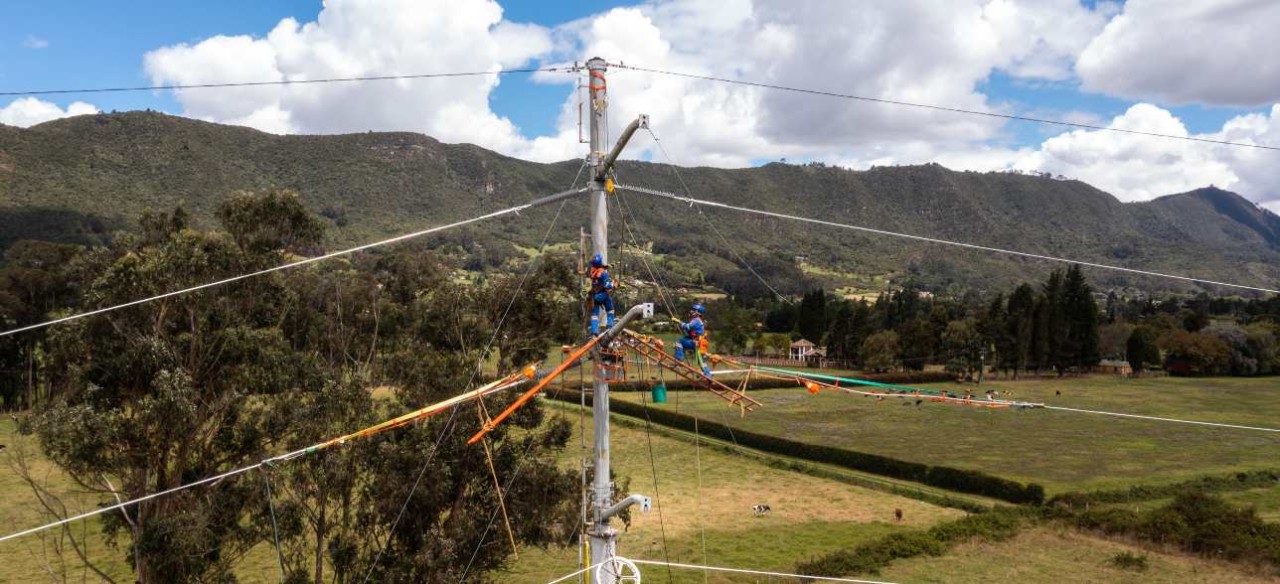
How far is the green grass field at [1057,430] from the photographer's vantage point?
38.5 meters

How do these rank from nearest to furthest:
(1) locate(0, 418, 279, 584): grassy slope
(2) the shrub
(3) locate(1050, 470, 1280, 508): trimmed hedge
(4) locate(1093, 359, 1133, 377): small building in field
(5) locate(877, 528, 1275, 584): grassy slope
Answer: (1) locate(0, 418, 279, 584): grassy slope, (5) locate(877, 528, 1275, 584): grassy slope, (2) the shrub, (3) locate(1050, 470, 1280, 508): trimmed hedge, (4) locate(1093, 359, 1133, 377): small building in field

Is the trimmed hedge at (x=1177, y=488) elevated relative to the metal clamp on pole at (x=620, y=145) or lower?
lower

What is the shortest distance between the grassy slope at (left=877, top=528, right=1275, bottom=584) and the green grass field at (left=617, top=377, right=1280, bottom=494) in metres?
7.24

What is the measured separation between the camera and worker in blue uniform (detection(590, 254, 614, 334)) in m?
8.39

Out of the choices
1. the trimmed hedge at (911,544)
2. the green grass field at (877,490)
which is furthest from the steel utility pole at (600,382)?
the trimmed hedge at (911,544)

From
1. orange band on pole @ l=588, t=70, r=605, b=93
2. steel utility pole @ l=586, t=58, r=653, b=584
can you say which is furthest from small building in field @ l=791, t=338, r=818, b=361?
orange band on pole @ l=588, t=70, r=605, b=93

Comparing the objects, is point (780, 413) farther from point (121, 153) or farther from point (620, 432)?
point (121, 153)

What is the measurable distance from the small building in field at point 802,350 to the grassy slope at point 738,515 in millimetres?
39649

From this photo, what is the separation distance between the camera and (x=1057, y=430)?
157ft

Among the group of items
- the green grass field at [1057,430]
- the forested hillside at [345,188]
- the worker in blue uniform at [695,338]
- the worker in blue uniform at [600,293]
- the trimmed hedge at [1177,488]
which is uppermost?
the forested hillside at [345,188]

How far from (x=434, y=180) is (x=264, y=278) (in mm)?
143686

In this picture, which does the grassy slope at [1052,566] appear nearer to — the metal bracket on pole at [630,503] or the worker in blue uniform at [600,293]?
the metal bracket on pole at [630,503]

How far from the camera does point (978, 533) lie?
91.2ft

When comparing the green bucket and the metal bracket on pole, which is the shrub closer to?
the green bucket
